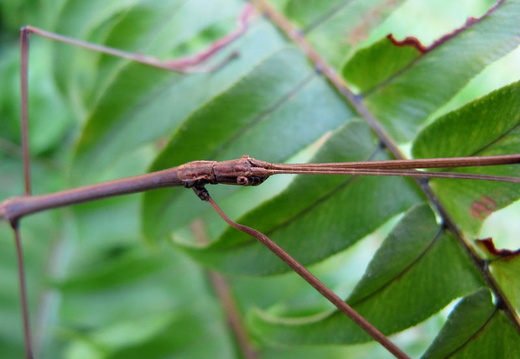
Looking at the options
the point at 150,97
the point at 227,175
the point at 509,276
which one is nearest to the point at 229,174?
the point at 227,175

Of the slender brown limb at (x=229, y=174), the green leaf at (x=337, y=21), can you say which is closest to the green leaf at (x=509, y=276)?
the slender brown limb at (x=229, y=174)

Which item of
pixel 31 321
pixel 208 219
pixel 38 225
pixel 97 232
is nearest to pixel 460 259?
pixel 208 219

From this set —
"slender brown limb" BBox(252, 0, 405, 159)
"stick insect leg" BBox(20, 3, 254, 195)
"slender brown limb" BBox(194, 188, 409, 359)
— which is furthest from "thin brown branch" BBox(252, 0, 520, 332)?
"slender brown limb" BBox(194, 188, 409, 359)

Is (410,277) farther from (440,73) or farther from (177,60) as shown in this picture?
(177,60)

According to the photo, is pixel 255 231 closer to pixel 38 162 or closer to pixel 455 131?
pixel 455 131

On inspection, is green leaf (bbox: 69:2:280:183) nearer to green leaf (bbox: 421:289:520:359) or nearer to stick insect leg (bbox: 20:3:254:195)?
stick insect leg (bbox: 20:3:254:195)
